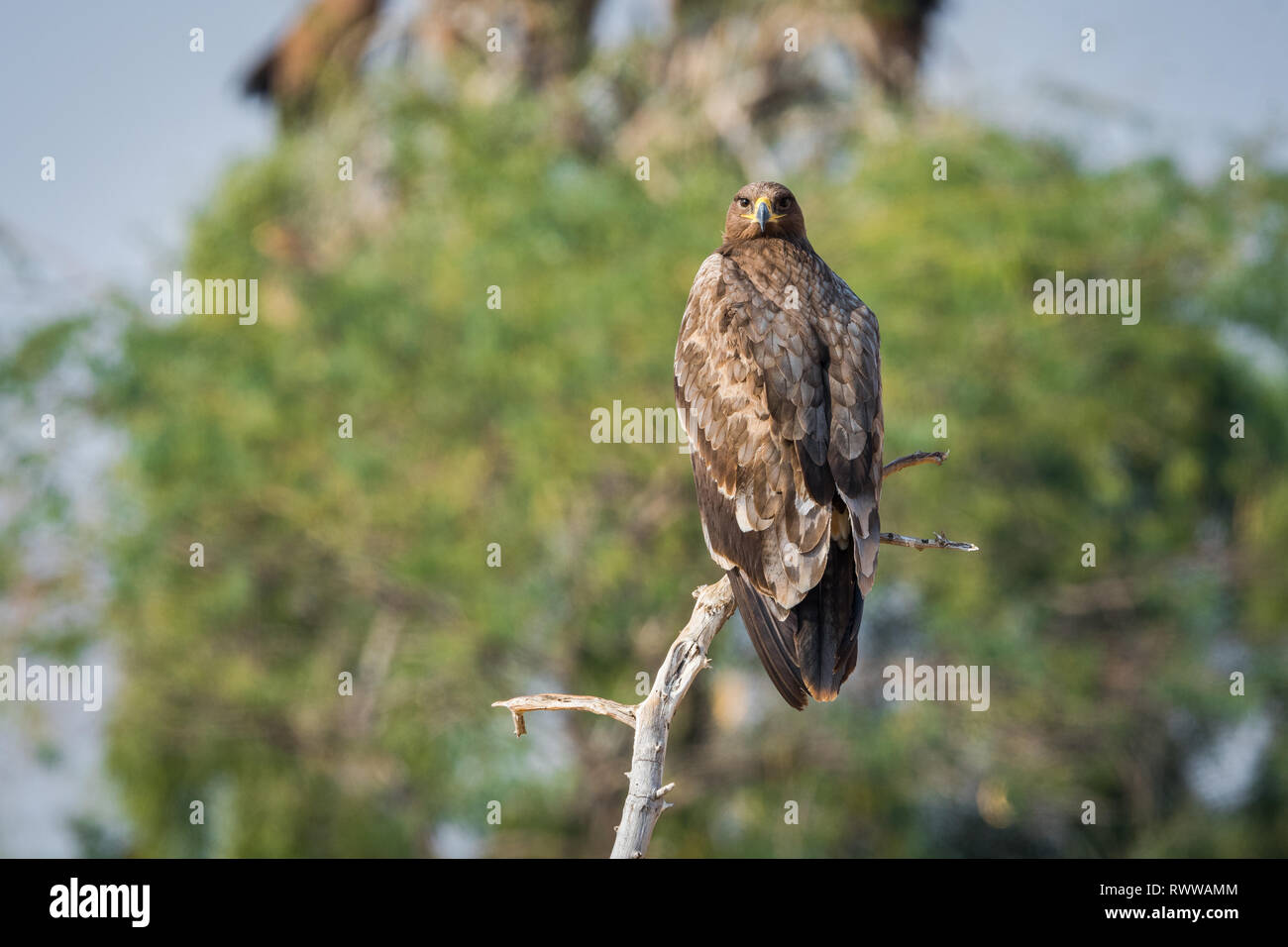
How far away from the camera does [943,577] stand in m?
15.0

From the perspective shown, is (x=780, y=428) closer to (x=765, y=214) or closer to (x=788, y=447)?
(x=788, y=447)

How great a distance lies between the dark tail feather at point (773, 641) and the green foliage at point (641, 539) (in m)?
9.49

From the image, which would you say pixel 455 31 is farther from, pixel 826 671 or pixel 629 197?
pixel 826 671

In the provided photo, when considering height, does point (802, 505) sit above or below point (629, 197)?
below

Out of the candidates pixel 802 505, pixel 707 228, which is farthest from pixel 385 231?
pixel 802 505

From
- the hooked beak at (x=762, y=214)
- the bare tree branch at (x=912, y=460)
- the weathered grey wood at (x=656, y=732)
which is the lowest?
the weathered grey wood at (x=656, y=732)

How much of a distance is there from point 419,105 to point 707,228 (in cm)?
444

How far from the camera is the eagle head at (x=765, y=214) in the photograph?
605cm

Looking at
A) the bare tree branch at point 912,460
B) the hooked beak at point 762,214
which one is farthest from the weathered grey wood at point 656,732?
the hooked beak at point 762,214

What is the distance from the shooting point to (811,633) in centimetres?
457

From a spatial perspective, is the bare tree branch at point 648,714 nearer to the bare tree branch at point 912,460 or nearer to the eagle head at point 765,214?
the bare tree branch at point 912,460

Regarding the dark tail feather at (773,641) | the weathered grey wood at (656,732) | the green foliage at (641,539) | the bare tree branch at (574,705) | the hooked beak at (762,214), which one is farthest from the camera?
the green foliage at (641,539)

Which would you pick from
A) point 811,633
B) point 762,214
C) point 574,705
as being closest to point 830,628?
point 811,633

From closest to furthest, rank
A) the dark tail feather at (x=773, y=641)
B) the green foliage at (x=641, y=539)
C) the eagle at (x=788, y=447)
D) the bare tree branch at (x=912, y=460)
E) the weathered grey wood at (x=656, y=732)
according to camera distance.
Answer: the weathered grey wood at (x=656, y=732) → the dark tail feather at (x=773, y=641) → the eagle at (x=788, y=447) → the bare tree branch at (x=912, y=460) → the green foliage at (x=641, y=539)
